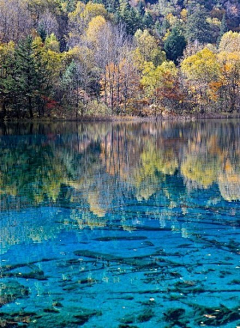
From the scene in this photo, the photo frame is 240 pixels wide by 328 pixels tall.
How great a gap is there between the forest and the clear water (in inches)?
1333

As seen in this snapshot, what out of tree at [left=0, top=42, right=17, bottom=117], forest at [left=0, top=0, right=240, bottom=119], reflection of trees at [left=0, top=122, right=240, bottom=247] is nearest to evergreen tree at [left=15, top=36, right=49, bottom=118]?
forest at [left=0, top=0, right=240, bottom=119]

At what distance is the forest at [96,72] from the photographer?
150ft

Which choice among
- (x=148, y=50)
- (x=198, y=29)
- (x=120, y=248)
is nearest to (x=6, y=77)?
(x=148, y=50)

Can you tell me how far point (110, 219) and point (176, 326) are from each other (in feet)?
13.1

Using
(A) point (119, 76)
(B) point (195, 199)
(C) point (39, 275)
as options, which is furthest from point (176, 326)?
(A) point (119, 76)

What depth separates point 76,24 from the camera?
8112 cm

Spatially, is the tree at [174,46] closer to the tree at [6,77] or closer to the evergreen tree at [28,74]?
the evergreen tree at [28,74]

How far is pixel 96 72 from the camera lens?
59.1 meters

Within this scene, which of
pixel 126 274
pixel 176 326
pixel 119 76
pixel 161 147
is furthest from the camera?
pixel 119 76

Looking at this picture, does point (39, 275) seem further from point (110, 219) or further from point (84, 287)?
point (110, 219)

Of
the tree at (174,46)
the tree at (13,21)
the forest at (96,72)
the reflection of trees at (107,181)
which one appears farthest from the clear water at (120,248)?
the tree at (174,46)

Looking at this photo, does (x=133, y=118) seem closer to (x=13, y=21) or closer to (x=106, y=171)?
(x=13, y=21)

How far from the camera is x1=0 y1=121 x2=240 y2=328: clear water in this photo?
15.3ft

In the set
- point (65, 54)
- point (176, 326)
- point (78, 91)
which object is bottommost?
point (176, 326)
